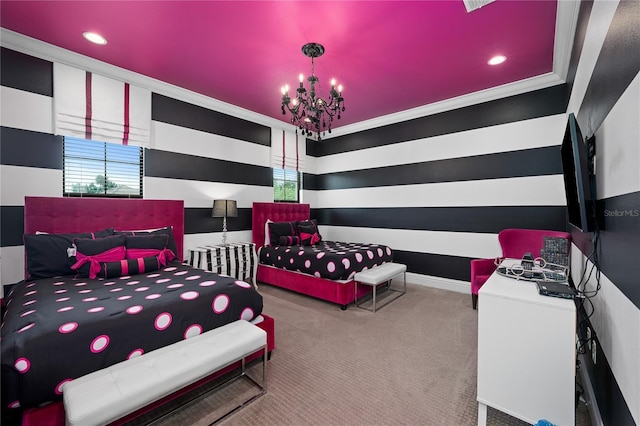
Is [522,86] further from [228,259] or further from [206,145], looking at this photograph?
[228,259]

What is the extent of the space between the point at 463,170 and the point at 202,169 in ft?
13.4

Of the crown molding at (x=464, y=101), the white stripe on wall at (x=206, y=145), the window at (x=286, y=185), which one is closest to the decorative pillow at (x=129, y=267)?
Result: the white stripe on wall at (x=206, y=145)

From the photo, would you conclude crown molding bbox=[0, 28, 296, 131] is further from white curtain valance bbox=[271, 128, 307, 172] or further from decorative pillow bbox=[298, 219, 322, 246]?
decorative pillow bbox=[298, 219, 322, 246]

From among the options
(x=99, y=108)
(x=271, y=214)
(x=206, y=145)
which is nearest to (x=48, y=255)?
(x=99, y=108)

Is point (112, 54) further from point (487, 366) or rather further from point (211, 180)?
point (487, 366)

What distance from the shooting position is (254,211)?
4.77 m

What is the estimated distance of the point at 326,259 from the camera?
142 inches

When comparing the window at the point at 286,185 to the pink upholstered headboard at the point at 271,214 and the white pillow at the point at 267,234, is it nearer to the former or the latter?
the pink upholstered headboard at the point at 271,214

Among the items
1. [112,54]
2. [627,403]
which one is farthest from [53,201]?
[627,403]

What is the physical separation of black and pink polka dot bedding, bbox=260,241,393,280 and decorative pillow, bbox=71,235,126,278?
2.10 meters

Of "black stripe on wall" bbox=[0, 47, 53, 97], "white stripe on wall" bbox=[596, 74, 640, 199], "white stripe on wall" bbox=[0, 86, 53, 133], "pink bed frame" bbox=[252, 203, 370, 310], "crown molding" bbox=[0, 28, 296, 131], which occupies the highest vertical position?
"crown molding" bbox=[0, 28, 296, 131]

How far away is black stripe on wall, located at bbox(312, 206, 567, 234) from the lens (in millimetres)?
3477

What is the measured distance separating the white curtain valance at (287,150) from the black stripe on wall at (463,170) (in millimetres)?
880

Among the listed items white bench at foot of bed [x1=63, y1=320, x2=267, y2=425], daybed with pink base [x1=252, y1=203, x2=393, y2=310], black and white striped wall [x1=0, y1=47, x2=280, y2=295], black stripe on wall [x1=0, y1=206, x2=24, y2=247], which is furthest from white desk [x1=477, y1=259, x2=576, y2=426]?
black stripe on wall [x1=0, y1=206, x2=24, y2=247]
